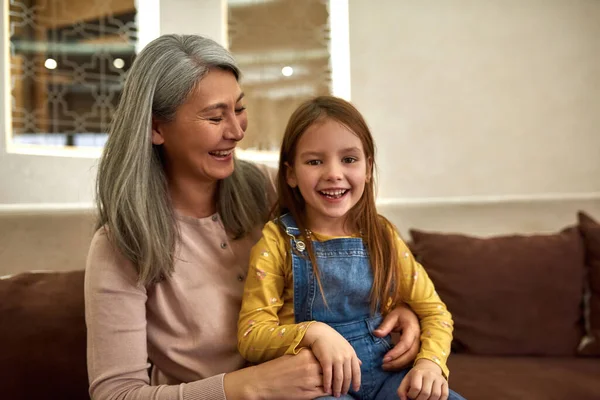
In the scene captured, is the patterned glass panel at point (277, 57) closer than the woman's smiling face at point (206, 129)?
No

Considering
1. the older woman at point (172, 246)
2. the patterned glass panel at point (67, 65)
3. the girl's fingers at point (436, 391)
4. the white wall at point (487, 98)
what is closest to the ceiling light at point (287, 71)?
the white wall at point (487, 98)

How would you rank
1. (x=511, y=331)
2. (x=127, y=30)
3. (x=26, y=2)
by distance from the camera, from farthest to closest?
(x=127, y=30) < (x=26, y=2) < (x=511, y=331)

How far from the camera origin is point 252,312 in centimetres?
133

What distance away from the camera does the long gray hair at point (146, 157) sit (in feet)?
4.41

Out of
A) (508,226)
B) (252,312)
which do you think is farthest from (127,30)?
(508,226)

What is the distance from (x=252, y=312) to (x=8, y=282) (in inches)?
33.3

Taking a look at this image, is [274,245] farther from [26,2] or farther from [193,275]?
[26,2]

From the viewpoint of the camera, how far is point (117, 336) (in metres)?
1.31

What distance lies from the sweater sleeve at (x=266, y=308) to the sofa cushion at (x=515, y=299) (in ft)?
3.17

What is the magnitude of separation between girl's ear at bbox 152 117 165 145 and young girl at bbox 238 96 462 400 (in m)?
0.32

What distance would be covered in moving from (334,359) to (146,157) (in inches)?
25.3

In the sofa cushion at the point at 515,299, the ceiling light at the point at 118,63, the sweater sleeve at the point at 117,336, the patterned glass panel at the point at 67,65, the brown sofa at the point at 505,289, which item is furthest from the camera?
the ceiling light at the point at 118,63

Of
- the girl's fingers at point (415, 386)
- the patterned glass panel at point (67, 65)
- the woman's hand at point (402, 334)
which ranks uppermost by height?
the patterned glass panel at point (67, 65)

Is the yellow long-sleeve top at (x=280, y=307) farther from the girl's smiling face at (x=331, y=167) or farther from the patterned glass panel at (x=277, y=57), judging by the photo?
the patterned glass panel at (x=277, y=57)
